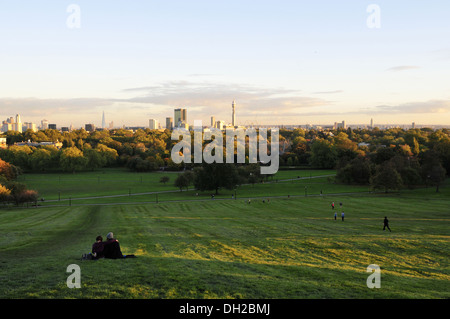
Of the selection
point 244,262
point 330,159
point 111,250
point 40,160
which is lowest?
point 40,160

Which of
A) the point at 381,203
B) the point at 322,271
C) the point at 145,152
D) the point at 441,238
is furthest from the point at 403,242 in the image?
the point at 145,152

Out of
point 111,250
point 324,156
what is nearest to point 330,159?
point 324,156

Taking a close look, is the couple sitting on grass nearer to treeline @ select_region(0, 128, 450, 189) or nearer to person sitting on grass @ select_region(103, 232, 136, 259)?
person sitting on grass @ select_region(103, 232, 136, 259)

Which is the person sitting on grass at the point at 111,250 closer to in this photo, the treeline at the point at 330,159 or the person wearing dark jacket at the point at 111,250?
the person wearing dark jacket at the point at 111,250

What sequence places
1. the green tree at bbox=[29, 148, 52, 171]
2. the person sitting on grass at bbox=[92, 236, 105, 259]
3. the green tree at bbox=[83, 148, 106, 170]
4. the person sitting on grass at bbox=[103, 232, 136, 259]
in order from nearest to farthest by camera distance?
1. the person sitting on grass at bbox=[92, 236, 105, 259]
2. the person sitting on grass at bbox=[103, 232, 136, 259]
3. the green tree at bbox=[29, 148, 52, 171]
4. the green tree at bbox=[83, 148, 106, 170]

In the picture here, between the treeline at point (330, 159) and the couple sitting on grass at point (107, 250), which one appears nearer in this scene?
the couple sitting on grass at point (107, 250)

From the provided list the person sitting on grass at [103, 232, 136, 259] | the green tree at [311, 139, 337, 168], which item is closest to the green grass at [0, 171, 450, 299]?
the person sitting on grass at [103, 232, 136, 259]

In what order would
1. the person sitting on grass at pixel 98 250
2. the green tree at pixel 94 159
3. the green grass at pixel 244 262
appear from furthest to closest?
the green tree at pixel 94 159 < the person sitting on grass at pixel 98 250 < the green grass at pixel 244 262

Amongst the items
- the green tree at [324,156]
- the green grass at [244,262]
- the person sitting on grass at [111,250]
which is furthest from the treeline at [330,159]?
the person sitting on grass at [111,250]

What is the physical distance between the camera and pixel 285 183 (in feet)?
302

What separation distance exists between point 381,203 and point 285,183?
36.2 m

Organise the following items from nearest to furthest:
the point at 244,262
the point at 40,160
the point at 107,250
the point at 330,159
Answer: the point at 107,250 → the point at 244,262 → the point at 330,159 → the point at 40,160

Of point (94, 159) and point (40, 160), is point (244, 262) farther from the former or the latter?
point (40, 160)
